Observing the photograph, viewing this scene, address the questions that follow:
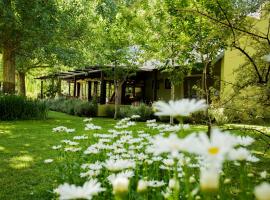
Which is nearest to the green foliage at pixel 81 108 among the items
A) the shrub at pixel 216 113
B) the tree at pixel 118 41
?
the tree at pixel 118 41

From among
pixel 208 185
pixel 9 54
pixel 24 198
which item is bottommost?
pixel 24 198

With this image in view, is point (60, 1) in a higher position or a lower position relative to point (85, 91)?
higher

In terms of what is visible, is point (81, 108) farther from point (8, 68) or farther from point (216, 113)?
point (216, 113)

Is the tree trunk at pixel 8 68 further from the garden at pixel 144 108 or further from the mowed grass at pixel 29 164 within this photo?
the mowed grass at pixel 29 164

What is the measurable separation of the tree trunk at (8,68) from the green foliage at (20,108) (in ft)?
7.42

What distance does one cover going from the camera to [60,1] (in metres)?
19.4

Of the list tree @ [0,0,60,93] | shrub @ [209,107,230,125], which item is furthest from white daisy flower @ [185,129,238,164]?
tree @ [0,0,60,93]

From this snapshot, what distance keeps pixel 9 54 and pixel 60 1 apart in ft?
12.3

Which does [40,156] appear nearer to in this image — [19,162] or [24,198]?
[19,162]

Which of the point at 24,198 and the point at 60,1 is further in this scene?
the point at 60,1

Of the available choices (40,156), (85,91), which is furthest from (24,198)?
(85,91)

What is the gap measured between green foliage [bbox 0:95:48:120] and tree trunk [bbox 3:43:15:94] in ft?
7.42

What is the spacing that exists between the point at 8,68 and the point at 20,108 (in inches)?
129

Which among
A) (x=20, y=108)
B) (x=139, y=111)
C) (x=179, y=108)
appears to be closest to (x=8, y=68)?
(x=20, y=108)
